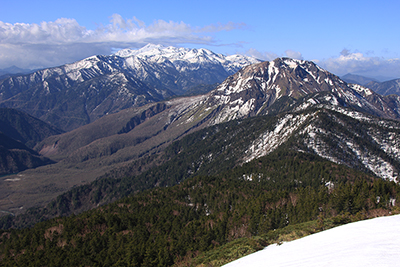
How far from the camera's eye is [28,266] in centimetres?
7525

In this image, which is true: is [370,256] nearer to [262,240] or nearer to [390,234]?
[390,234]

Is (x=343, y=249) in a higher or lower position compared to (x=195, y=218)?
higher

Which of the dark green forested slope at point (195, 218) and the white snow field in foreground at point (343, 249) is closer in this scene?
the white snow field in foreground at point (343, 249)

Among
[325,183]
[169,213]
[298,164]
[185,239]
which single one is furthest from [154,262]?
[298,164]

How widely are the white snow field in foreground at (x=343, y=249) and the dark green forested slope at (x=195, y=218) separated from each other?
9.04 meters

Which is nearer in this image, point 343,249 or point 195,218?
point 343,249

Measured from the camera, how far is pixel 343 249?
37344mm

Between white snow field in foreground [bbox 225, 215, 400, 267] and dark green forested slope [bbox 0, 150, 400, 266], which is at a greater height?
white snow field in foreground [bbox 225, 215, 400, 267]

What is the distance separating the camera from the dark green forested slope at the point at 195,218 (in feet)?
231

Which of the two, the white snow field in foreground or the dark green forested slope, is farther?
the dark green forested slope

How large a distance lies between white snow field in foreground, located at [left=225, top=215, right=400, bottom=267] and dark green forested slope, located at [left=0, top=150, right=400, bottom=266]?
9.04 metres

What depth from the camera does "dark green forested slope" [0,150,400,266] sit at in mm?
70312

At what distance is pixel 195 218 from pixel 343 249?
264ft

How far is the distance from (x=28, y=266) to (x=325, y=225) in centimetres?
8014
